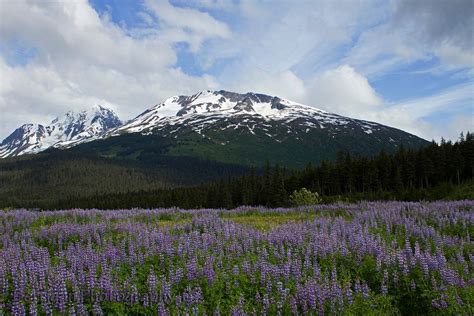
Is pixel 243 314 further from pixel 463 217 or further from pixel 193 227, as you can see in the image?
pixel 463 217

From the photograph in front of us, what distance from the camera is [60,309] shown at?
20.1ft

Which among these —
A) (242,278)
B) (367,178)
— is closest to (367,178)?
(367,178)

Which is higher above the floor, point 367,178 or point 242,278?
point 367,178

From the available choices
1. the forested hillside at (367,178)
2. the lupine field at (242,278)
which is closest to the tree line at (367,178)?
the forested hillside at (367,178)

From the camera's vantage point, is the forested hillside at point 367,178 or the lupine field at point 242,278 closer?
the lupine field at point 242,278

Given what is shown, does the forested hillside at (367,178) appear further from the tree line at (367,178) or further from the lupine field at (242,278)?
the lupine field at (242,278)

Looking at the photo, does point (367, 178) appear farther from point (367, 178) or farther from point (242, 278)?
point (242, 278)

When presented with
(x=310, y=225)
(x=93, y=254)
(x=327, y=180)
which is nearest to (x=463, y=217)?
(x=310, y=225)

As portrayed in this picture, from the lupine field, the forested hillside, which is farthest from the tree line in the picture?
the lupine field

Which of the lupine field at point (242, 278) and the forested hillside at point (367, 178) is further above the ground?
the forested hillside at point (367, 178)

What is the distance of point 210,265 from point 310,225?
671cm

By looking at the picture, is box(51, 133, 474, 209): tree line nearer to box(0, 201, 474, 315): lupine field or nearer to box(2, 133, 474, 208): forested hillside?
box(2, 133, 474, 208): forested hillside

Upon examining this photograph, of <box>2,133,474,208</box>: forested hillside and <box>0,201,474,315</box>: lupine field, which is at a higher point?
<box>2,133,474,208</box>: forested hillside

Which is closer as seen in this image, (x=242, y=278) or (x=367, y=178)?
(x=242, y=278)
